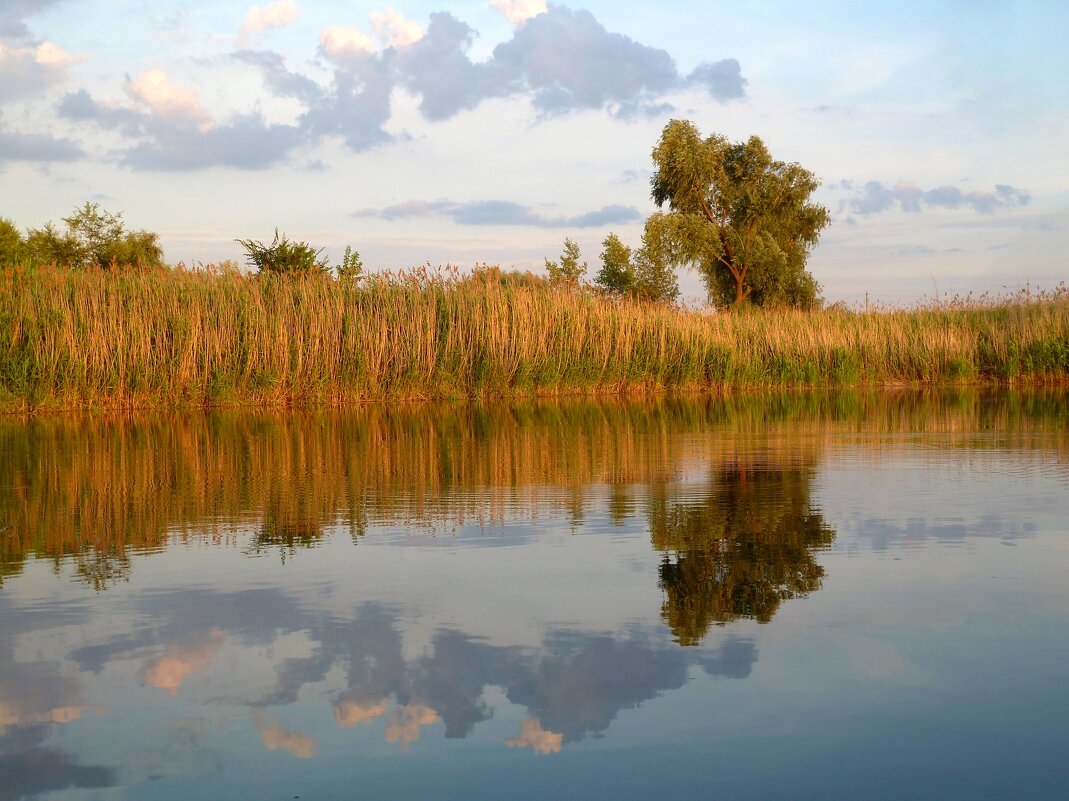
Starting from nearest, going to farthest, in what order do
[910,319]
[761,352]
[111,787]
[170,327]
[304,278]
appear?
[111,787] → [170,327] → [304,278] → [761,352] → [910,319]

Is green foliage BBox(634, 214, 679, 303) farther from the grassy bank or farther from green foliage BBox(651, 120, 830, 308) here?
the grassy bank

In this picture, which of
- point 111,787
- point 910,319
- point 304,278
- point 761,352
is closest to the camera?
point 111,787

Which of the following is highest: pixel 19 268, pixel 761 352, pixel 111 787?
pixel 19 268

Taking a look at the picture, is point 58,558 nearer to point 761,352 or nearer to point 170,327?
point 170,327

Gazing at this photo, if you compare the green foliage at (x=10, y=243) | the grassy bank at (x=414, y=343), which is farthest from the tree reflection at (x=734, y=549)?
the green foliage at (x=10, y=243)

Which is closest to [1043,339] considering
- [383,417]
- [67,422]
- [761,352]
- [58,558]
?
[761,352]

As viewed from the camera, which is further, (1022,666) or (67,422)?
(67,422)

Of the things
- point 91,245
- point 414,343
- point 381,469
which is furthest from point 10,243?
point 381,469

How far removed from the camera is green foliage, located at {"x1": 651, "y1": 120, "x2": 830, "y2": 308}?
43156 mm

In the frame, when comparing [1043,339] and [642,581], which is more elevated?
[1043,339]

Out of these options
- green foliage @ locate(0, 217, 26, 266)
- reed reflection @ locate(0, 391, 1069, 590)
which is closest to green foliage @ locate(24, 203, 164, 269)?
green foliage @ locate(0, 217, 26, 266)

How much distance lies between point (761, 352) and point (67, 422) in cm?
1413

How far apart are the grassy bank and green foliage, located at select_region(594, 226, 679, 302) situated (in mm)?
18562

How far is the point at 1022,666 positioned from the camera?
3.20 metres
